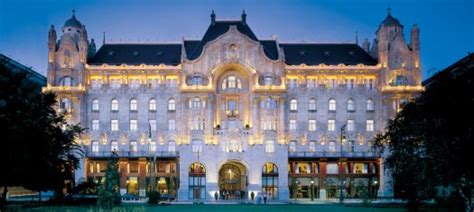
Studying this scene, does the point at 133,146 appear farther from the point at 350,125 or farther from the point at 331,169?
the point at 350,125

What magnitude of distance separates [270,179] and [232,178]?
6.65 m

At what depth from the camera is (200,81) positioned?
11194 centimetres

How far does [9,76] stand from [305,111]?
66.3 metres

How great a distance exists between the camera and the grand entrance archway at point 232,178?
11025 centimetres

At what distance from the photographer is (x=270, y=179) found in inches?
4281

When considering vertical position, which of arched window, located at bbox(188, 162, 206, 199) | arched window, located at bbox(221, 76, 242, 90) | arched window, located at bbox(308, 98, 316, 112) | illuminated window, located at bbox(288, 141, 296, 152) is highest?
arched window, located at bbox(221, 76, 242, 90)

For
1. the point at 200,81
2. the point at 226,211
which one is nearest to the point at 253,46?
the point at 200,81

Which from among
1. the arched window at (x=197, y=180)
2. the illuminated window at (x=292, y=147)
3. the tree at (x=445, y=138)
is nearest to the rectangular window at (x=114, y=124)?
the arched window at (x=197, y=180)

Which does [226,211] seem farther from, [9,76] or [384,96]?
[384,96]

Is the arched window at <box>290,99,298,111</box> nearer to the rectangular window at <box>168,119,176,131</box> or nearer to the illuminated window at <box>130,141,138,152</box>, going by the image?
the rectangular window at <box>168,119,176,131</box>

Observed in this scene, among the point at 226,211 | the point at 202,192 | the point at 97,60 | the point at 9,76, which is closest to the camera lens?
the point at 9,76

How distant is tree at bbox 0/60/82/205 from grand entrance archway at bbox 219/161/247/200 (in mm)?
41734

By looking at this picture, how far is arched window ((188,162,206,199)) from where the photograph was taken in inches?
4254

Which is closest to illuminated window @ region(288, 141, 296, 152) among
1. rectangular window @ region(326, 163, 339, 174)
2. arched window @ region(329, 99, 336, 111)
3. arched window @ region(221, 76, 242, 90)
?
rectangular window @ region(326, 163, 339, 174)
